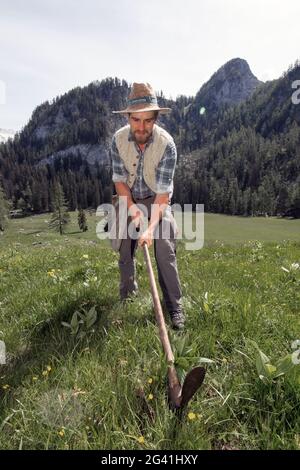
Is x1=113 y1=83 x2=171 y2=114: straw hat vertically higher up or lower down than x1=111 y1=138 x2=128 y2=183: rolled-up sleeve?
higher up

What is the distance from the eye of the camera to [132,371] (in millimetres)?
4121

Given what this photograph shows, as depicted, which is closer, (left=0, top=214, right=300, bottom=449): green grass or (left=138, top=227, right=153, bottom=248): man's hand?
(left=0, top=214, right=300, bottom=449): green grass

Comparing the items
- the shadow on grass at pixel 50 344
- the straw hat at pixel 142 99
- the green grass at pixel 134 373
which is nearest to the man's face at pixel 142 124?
the straw hat at pixel 142 99

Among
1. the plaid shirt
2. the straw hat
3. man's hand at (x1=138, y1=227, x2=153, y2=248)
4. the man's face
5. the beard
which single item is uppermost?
the straw hat

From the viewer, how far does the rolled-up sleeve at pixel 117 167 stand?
21.6 feet

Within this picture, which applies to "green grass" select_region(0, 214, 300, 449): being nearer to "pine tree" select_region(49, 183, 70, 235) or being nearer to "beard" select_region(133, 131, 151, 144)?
"beard" select_region(133, 131, 151, 144)

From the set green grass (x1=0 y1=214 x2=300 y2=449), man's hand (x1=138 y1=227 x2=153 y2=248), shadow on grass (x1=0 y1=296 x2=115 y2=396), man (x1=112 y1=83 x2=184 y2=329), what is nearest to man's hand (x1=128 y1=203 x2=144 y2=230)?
man (x1=112 y1=83 x2=184 y2=329)

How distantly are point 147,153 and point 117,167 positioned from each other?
659 mm

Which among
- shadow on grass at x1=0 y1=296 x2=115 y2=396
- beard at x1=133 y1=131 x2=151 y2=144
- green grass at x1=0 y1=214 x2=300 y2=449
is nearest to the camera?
green grass at x1=0 y1=214 x2=300 y2=449

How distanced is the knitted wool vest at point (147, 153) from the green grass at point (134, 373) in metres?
2.11

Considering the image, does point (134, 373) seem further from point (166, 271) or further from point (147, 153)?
point (147, 153)

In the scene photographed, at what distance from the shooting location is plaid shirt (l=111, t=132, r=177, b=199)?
619 centimetres

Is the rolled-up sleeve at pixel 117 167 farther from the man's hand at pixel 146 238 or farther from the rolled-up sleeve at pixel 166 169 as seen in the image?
the man's hand at pixel 146 238
